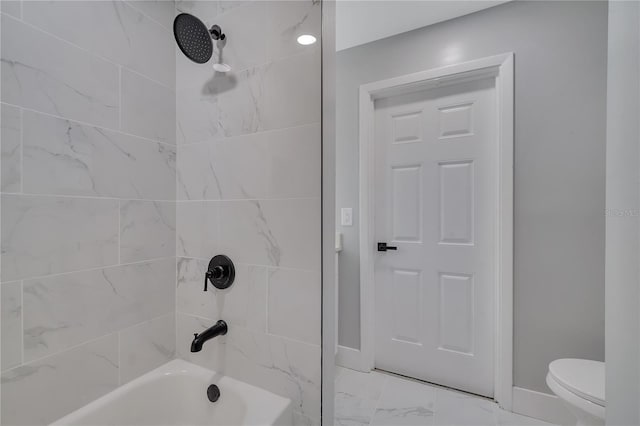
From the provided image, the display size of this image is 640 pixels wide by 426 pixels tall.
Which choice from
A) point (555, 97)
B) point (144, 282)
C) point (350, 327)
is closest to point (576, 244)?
point (555, 97)

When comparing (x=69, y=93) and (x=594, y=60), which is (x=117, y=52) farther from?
(x=594, y=60)

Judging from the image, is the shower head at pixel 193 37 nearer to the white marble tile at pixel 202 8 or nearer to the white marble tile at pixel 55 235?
the white marble tile at pixel 202 8

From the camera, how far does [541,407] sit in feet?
4.97

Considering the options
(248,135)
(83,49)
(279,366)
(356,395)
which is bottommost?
(356,395)

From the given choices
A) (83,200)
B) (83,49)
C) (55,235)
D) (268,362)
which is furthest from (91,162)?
(268,362)

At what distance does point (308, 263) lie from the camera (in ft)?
3.03

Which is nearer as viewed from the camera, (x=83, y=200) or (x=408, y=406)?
(x=83, y=200)

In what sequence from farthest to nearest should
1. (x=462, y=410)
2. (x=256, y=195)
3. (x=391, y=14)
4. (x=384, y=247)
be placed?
(x=384, y=247), (x=391, y=14), (x=462, y=410), (x=256, y=195)

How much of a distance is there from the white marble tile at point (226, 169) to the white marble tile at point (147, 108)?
107 mm

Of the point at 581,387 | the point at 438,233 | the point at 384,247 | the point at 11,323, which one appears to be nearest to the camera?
the point at 11,323

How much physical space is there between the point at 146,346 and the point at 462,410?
168 centimetres

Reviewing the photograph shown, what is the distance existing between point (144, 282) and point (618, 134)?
143 centimetres

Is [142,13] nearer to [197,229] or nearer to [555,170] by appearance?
[197,229]

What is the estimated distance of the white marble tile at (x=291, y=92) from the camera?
2.99 ft
